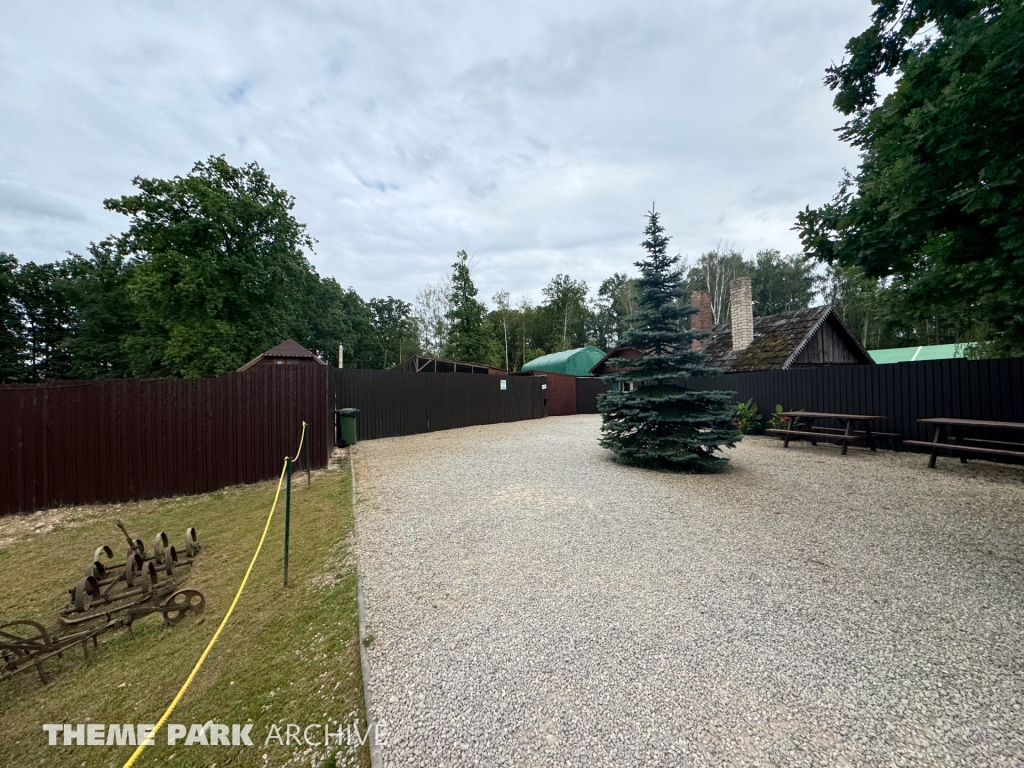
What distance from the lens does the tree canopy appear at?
11.5 ft

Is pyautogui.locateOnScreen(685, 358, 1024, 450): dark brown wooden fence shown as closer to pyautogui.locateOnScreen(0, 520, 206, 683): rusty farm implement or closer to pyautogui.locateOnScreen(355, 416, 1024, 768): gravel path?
pyautogui.locateOnScreen(355, 416, 1024, 768): gravel path

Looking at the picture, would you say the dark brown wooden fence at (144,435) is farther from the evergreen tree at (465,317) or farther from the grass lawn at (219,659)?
the evergreen tree at (465,317)

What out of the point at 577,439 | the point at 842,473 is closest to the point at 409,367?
the point at 577,439

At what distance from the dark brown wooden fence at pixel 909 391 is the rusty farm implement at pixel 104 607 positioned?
37.7 feet

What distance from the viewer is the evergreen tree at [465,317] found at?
29.4 metres

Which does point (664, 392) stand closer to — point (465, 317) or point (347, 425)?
point (347, 425)

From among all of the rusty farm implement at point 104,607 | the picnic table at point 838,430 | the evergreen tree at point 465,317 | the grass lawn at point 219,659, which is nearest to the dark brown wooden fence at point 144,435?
the grass lawn at point 219,659

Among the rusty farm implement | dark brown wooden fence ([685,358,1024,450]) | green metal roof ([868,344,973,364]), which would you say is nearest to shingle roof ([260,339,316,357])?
the rusty farm implement

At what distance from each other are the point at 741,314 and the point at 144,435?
52.2 ft

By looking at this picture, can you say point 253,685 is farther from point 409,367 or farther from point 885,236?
point 409,367

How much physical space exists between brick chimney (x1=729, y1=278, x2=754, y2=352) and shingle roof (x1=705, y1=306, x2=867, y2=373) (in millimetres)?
229

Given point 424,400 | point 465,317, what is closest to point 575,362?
point 465,317

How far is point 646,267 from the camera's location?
23.0 ft

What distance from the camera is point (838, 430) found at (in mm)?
9234
